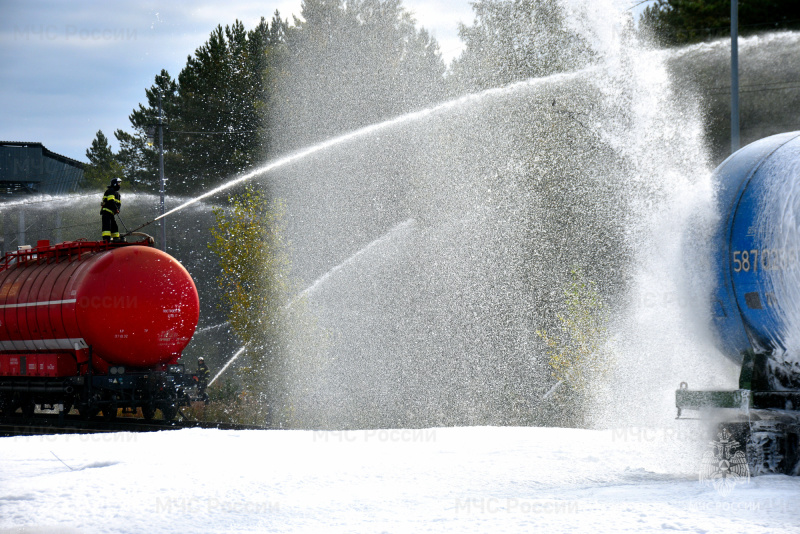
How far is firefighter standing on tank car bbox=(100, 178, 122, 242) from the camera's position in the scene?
14359 mm

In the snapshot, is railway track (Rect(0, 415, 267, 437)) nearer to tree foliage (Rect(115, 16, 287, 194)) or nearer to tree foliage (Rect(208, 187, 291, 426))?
tree foliage (Rect(208, 187, 291, 426))

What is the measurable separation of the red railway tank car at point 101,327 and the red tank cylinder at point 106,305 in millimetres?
17

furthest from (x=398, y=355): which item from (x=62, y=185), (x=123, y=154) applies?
(x=123, y=154)

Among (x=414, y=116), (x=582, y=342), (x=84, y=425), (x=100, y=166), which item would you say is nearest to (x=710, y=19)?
(x=414, y=116)

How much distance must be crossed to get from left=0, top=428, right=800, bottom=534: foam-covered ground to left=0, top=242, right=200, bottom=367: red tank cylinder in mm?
4146

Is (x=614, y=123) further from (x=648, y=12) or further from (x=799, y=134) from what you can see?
(x=648, y=12)

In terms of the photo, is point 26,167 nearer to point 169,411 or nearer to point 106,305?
point 169,411

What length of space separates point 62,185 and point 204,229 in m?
15.4

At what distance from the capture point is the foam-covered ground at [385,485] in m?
5.44

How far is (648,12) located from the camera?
30469 millimetres

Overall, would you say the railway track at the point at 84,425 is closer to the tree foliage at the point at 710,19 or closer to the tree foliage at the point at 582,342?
the tree foliage at the point at 582,342

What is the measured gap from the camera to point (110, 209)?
568 inches

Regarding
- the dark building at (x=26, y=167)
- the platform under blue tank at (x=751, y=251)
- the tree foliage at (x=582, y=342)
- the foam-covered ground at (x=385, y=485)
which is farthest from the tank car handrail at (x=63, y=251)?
the dark building at (x=26, y=167)

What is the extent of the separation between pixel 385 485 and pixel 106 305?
8567 mm
